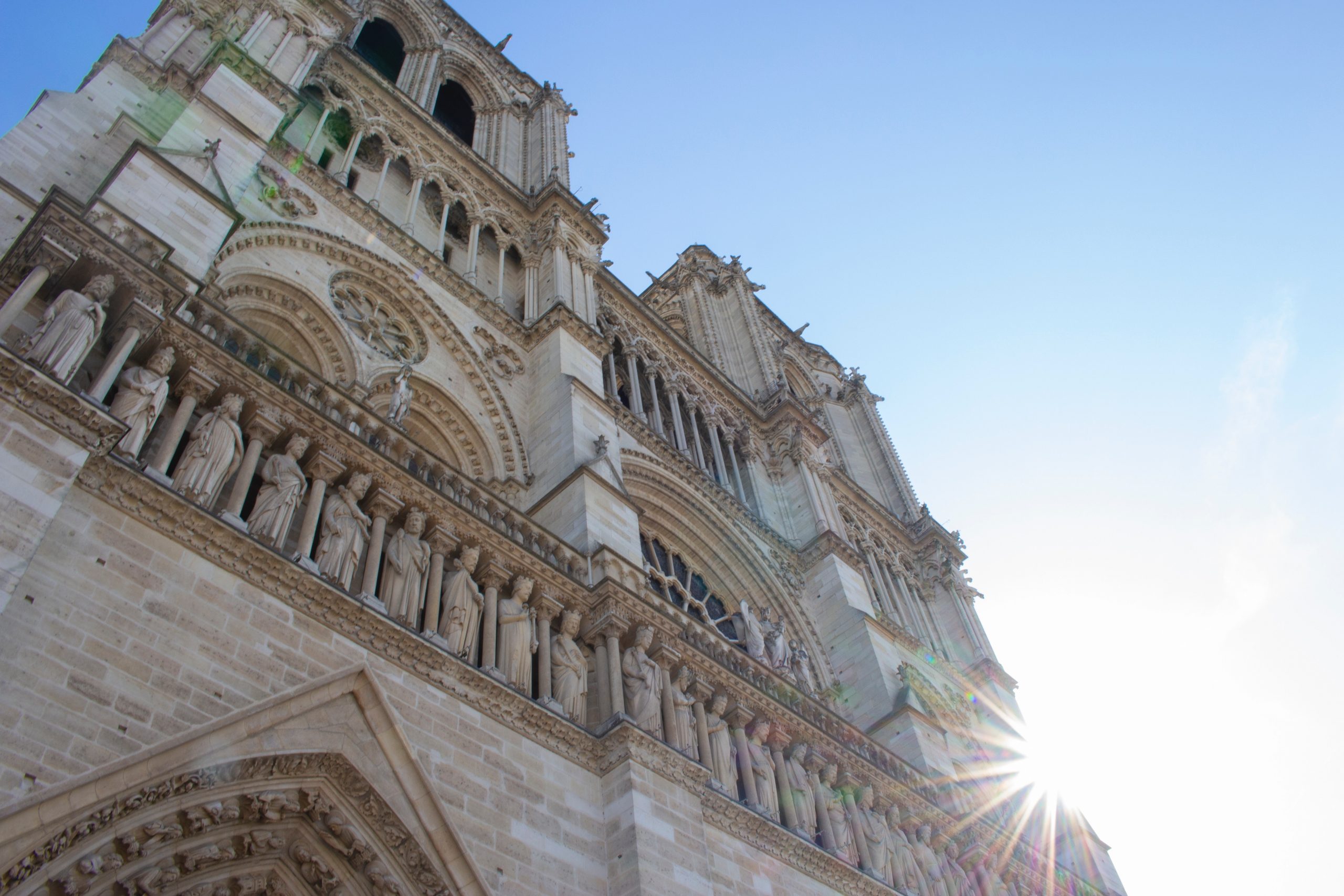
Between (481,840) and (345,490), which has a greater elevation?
(345,490)

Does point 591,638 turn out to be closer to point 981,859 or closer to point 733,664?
point 733,664

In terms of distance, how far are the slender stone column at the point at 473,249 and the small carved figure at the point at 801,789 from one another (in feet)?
26.7

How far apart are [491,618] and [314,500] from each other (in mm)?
1804

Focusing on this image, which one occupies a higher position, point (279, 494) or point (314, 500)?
point (314, 500)

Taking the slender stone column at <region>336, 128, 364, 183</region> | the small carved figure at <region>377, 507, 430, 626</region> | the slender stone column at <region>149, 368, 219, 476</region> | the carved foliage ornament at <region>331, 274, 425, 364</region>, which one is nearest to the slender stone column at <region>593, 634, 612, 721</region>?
the small carved figure at <region>377, 507, 430, 626</region>

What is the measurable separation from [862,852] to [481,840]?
221 inches

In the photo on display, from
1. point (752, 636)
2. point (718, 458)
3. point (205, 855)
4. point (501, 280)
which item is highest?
point (718, 458)

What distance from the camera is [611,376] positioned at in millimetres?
19141

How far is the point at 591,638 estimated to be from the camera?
10.4 m

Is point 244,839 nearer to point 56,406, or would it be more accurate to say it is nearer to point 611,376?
point 56,406

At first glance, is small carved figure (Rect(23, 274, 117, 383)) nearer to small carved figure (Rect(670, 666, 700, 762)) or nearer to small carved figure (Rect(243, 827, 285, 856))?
small carved figure (Rect(243, 827, 285, 856))

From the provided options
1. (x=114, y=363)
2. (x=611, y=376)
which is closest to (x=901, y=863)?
(x=114, y=363)

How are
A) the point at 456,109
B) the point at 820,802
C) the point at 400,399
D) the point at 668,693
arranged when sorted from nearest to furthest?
1. the point at 668,693
2. the point at 820,802
3. the point at 400,399
4. the point at 456,109

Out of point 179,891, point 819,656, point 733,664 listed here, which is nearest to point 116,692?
point 179,891
